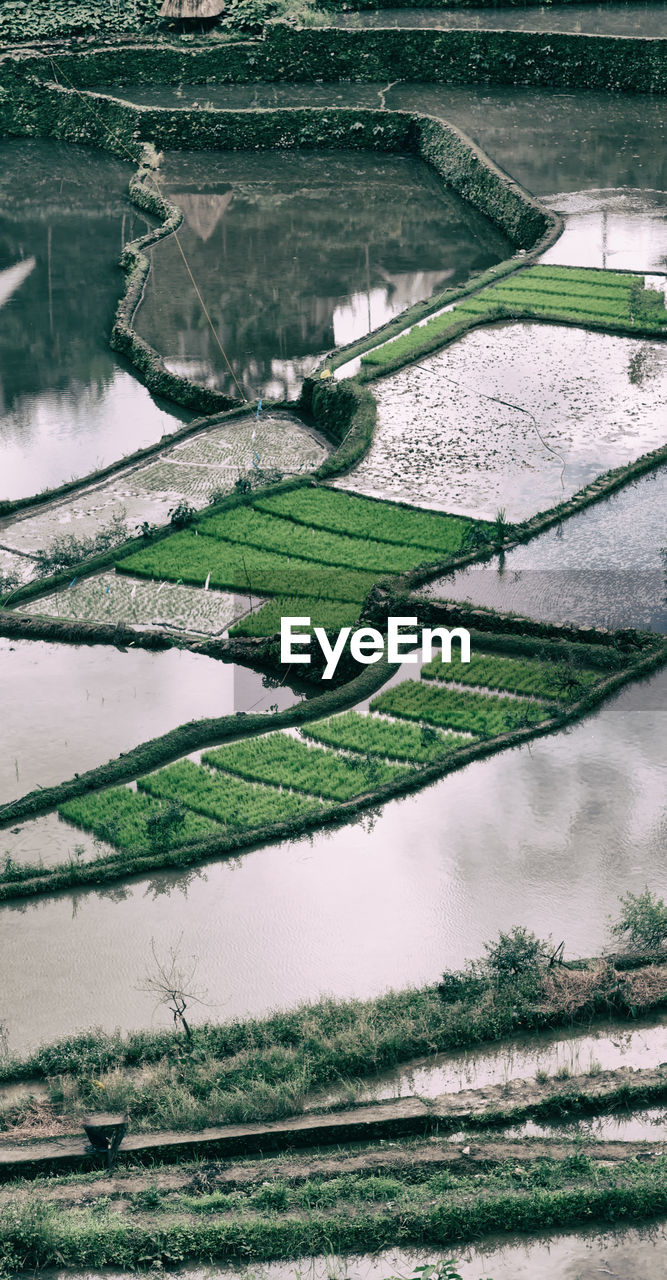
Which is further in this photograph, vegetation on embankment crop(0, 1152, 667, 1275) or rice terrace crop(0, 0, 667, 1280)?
rice terrace crop(0, 0, 667, 1280)

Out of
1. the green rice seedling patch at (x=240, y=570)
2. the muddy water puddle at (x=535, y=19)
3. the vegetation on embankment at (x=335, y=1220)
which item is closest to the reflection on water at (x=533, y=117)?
the muddy water puddle at (x=535, y=19)

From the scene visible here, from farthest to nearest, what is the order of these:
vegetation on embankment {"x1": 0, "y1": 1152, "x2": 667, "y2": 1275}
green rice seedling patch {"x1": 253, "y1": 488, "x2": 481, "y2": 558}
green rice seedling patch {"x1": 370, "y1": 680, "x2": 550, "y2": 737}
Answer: green rice seedling patch {"x1": 253, "y1": 488, "x2": 481, "y2": 558} < green rice seedling patch {"x1": 370, "y1": 680, "x2": 550, "y2": 737} < vegetation on embankment {"x1": 0, "y1": 1152, "x2": 667, "y2": 1275}

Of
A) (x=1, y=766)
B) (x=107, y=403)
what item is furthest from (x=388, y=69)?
(x=1, y=766)

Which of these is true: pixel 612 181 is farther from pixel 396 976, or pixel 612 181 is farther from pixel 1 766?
pixel 396 976

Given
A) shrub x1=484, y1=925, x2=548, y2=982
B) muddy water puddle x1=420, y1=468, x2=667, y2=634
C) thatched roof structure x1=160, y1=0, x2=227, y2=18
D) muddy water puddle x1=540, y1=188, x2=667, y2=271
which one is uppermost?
thatched roof structure x1=160, y1=0, x2=227, y2=18

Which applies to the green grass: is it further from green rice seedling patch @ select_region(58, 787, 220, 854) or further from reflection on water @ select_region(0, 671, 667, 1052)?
reflection on water @ select_region(0, 671, 667, 1052)

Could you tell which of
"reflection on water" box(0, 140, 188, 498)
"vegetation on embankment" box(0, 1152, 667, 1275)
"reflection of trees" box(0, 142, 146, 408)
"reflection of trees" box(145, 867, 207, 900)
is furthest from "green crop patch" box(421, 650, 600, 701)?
"reflection of trees" box(0, 142, 146, 408)
